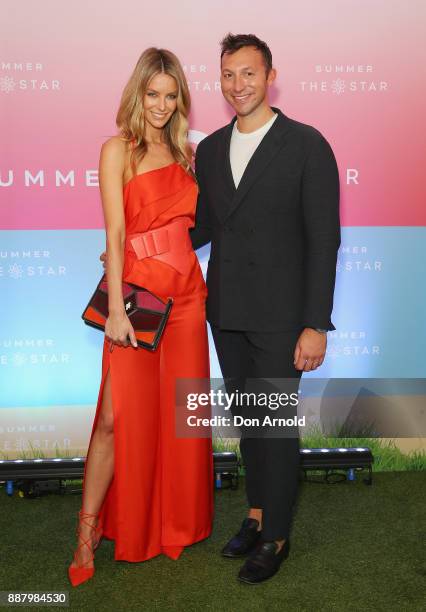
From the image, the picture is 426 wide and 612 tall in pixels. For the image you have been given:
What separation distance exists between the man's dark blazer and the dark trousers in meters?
0.06

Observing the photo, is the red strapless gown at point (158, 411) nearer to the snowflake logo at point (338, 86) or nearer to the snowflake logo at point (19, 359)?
the snowflake logo at point (19, 359)

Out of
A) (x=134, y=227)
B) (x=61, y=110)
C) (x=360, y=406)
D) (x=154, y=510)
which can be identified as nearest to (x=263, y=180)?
(x=134, y=227)

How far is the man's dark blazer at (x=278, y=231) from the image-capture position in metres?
2.49

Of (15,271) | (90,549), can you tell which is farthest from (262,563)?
(15,271)

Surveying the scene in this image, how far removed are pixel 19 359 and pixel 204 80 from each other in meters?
1.52

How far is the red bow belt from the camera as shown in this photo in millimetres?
2568

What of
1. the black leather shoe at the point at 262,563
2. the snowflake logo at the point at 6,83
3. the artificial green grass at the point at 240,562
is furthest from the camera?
the snowflake logo at the point at 6,83

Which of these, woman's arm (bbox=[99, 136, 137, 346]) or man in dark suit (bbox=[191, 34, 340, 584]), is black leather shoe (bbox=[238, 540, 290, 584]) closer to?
man in dark suit (bbox=[191, 34, 340, 584])

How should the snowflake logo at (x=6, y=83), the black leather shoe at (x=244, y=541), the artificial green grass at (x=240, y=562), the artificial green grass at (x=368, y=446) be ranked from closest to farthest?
the artificial green grass at (x=240, y=562) → the black leather shoe at (x=244, y=541) → the snowflake logo at (x=6, y=83) → the artificial green grass at (x=368, y=446)

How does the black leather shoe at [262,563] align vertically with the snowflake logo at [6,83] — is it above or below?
below

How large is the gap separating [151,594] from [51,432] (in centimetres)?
144

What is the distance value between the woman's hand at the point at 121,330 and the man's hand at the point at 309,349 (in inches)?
20.4

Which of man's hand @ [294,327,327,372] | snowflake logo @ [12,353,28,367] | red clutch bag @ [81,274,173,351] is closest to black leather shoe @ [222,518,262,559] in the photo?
man's hand @ [294,327,327,372]

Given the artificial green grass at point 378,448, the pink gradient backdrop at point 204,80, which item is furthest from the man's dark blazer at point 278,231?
the artificial green grass at point 378,448
